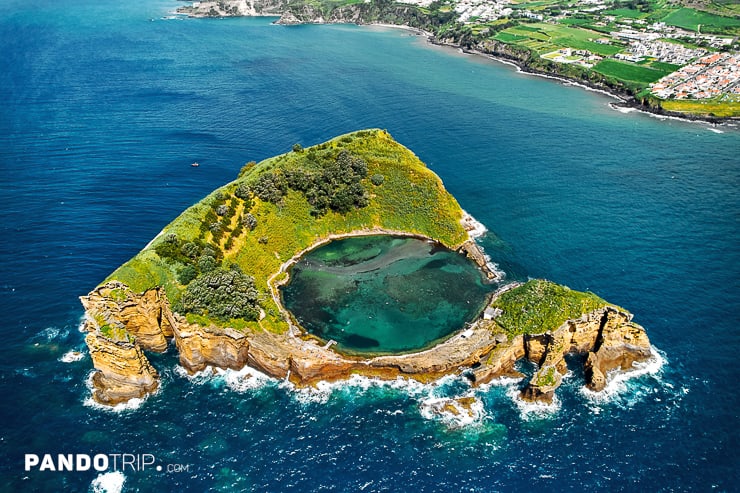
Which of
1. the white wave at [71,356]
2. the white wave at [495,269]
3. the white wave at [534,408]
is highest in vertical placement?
the white wave at [495,269]

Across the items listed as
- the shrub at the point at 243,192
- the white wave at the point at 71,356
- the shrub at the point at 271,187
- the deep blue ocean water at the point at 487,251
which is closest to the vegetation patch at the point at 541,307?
the deep blue ocean water at the point at 487,251

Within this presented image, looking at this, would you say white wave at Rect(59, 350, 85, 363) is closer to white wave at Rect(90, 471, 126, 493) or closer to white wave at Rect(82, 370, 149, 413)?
white wave at Rect(82, 370, 149, 413)

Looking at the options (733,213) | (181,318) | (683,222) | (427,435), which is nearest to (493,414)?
(427,435)

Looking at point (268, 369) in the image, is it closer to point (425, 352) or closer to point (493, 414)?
point (425, 352)

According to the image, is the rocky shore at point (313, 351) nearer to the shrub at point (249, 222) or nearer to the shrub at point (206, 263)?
the shrub at point (206, 263)

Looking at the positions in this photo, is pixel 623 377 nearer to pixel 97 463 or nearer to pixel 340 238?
pixel 340 238
